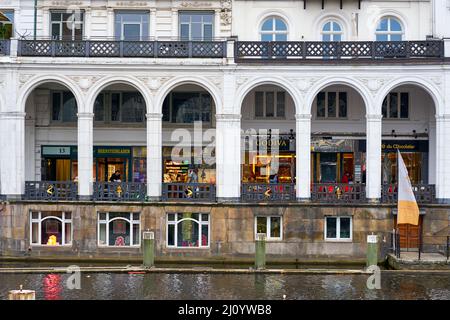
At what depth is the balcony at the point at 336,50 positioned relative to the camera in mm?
30188

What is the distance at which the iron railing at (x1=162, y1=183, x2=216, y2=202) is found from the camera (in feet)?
99.5

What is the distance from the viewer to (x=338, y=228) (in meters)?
29.7

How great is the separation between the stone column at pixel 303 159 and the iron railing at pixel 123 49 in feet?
16.8

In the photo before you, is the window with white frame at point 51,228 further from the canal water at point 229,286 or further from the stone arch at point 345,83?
the stone arch at point 345,83

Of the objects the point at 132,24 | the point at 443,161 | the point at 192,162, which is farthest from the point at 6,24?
the point at 443,161

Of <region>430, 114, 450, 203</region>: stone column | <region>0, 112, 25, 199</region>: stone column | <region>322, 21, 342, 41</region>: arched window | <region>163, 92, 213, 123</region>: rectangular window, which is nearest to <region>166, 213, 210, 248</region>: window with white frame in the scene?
<region>163, 92, 213, 123</region>: rectangular window

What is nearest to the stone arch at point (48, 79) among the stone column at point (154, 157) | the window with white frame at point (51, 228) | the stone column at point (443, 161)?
the stone column at point (154, 157)

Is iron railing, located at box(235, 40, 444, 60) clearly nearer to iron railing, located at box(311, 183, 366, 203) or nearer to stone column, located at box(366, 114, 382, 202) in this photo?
stone column, located at box(366, 114, 382, 202)

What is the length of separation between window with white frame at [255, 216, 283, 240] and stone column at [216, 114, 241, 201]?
1.55 metres

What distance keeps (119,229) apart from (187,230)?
10.8 feet

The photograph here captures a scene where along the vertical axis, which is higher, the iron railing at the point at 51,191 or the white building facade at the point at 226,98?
the white building facade at the point at 226,98

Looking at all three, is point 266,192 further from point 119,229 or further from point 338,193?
point 119,229
